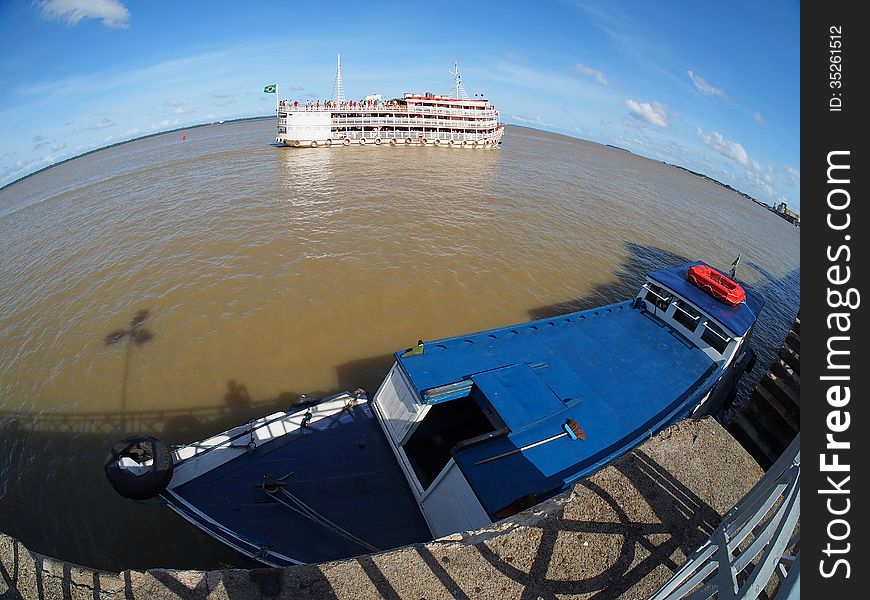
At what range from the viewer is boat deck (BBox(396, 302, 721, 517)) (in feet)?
25.8

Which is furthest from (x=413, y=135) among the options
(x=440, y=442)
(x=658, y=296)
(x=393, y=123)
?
(x=440, y=442)

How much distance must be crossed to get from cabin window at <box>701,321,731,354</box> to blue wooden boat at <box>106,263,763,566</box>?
45 millimetres

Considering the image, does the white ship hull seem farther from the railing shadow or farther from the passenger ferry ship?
the railing shadow

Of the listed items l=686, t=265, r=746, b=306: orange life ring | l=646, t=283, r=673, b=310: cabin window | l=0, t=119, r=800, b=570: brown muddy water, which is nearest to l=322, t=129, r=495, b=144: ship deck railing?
l=0, t=119, r=800, b=570: brown muddy water

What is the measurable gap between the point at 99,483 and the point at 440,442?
38.0 feet

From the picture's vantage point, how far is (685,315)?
13.4m

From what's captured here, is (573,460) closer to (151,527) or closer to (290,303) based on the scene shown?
(151,527)

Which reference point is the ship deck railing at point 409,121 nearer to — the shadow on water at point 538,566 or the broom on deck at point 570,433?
the broom on deck at point 570,433

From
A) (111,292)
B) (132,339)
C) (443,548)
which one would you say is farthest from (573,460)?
(111,292)

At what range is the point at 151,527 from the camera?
34.3 feet

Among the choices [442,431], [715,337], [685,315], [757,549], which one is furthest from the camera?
[685,315]

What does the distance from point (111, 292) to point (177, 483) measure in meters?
17.8

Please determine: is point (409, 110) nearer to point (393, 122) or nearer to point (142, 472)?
point (393, 122)

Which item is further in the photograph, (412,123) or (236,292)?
(412,123)
